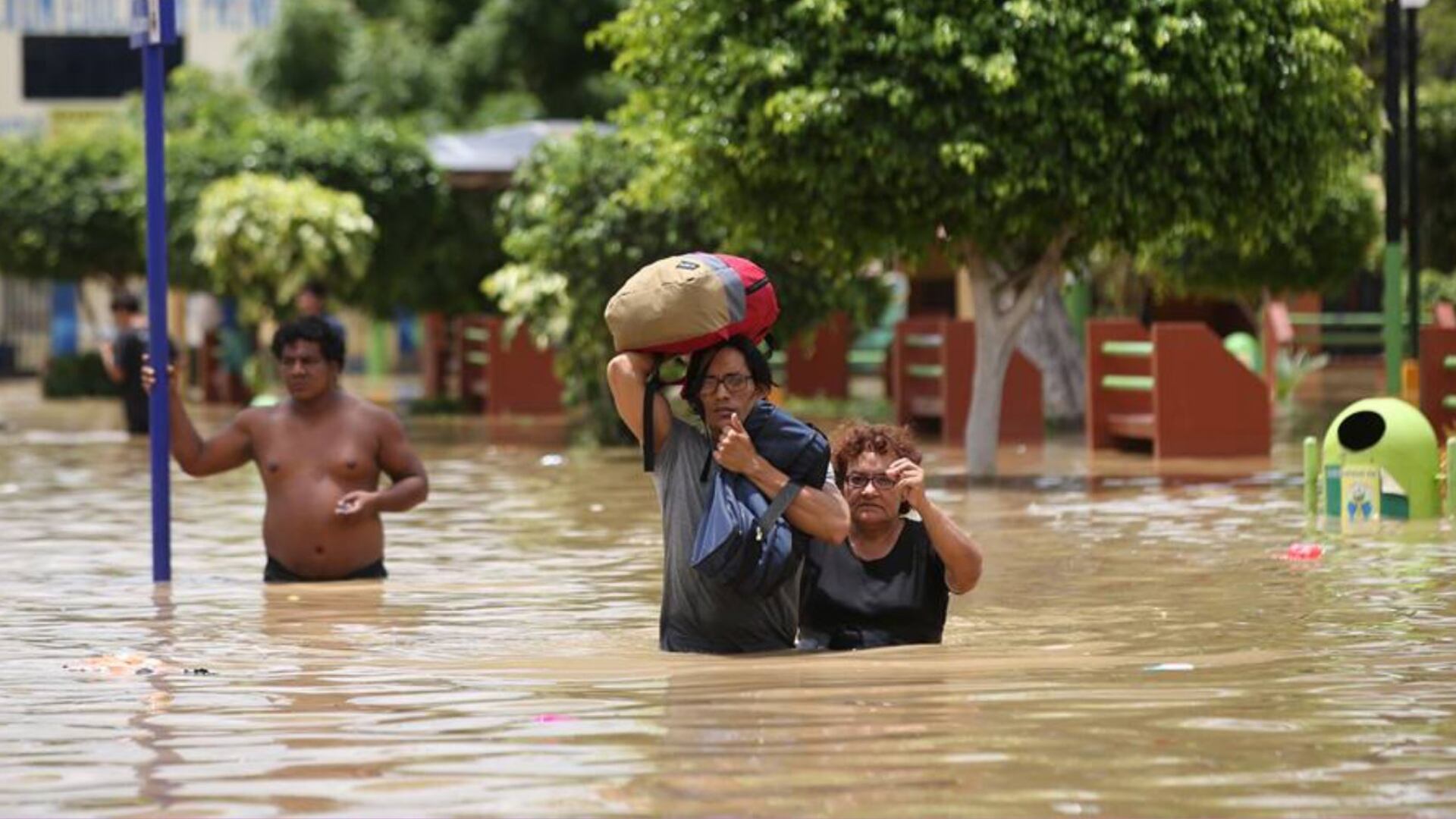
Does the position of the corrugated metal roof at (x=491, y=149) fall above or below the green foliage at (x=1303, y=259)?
above

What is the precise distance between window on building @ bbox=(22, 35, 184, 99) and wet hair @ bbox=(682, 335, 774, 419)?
5557 centimetres

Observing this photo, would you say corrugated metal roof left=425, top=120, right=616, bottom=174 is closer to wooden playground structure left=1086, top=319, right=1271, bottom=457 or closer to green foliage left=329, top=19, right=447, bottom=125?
green foliage left=329, top=19, right=447, bottom=125

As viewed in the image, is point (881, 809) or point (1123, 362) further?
point (1123, 362)

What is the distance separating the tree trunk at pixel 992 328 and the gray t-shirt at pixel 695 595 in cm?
1253

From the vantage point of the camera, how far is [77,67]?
6406cm

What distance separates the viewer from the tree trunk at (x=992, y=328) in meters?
22.6

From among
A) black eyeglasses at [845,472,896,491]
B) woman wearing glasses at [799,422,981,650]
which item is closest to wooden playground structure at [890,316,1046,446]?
woman wearing glasses at [799,422,981,650]

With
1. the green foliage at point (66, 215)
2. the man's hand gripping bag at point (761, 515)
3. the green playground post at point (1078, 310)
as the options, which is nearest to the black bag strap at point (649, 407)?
the man's hand gripping bag at point (761, 515)

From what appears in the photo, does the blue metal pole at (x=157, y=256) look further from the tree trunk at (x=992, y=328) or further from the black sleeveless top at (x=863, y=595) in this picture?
the tree trunk at (x=992, y=328)

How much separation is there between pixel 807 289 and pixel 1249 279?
11.1 meters

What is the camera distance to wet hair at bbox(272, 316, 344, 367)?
13250 mm

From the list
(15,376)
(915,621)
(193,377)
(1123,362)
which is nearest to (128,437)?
(1123,362)

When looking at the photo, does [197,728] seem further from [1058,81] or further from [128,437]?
[128,437]

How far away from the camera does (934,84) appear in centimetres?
2098
